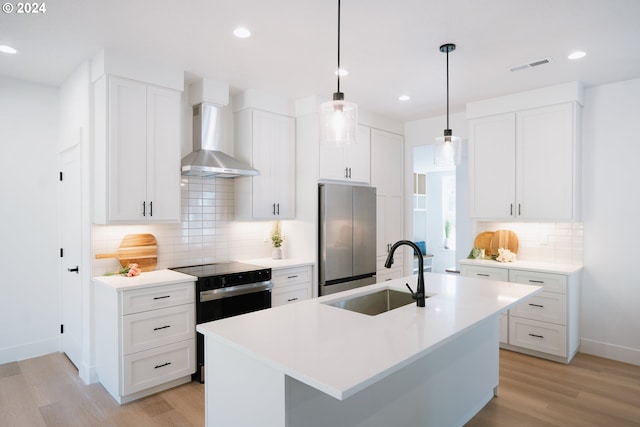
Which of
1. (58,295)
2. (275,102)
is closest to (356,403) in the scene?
(275,102)

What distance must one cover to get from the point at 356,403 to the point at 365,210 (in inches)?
118

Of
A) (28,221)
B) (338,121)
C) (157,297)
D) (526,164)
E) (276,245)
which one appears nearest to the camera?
(338,121)

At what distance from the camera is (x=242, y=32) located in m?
2.70

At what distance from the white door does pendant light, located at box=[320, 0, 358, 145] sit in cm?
247

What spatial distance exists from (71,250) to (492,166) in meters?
4.56

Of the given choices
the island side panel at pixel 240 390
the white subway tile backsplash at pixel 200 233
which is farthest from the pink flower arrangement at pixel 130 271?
the island side panel at pixel 240 390

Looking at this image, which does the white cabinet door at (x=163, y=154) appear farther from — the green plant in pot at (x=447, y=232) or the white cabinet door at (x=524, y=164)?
the green plant in pot at (x=447, y=232)

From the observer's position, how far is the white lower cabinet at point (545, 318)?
3715 millimetres

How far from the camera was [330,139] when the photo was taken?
2141 mm

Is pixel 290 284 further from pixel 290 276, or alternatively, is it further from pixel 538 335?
pixel 538 335

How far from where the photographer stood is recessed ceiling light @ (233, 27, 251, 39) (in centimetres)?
266

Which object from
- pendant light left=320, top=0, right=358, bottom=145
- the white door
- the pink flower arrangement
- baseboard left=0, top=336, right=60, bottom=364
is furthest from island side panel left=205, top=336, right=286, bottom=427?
baseboard left=0, top=336, right=60, bottom=364

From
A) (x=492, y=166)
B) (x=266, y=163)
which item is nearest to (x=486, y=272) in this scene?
(x=492, y=166)

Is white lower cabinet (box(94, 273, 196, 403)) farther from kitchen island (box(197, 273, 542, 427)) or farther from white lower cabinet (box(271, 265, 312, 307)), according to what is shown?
kitchen island (box(197, 273, 542, 427))
